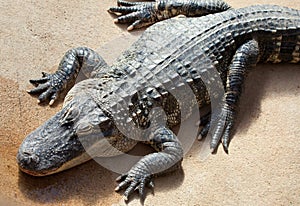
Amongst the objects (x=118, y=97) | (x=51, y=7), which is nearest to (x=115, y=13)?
(x=51, y=7)

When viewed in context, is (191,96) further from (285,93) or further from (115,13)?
(115,13)

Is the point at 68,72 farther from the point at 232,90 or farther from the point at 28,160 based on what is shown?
the point at 232,90

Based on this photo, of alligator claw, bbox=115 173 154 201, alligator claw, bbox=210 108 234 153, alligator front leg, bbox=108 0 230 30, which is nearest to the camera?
alligator claw, bbox=115 173 154 201

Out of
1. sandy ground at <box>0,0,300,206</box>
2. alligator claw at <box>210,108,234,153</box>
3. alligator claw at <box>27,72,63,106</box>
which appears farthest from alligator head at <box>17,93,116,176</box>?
alligator claw at <box>210,108,234,153</box>

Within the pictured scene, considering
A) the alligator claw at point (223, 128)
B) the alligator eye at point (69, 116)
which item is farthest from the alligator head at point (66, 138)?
the alligator claw at point (223, 128)

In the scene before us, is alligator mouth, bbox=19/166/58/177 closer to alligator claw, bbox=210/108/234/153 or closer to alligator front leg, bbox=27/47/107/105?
alligator front leg, bbox=27/47/107/105

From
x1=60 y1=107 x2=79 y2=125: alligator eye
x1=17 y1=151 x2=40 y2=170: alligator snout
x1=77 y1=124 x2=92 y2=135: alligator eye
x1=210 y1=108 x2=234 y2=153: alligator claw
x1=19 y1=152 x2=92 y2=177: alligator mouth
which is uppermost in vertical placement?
x1=60 y1=107 x2=79 y2=125: alligator eye
